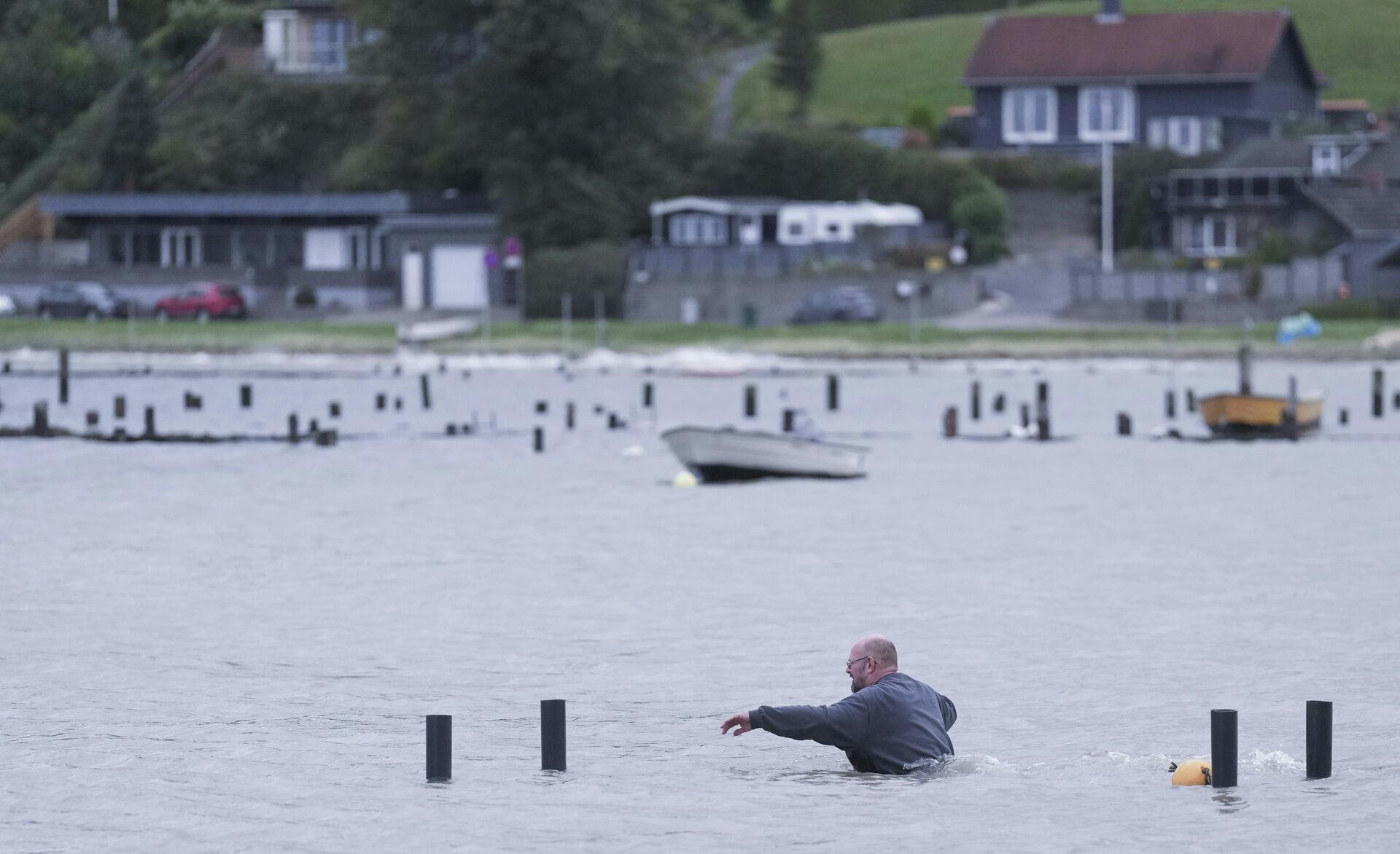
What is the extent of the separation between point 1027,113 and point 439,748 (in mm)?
103197

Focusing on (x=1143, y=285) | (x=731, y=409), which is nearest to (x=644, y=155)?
(x=1143, y=285)

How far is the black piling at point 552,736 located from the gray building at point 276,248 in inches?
3038

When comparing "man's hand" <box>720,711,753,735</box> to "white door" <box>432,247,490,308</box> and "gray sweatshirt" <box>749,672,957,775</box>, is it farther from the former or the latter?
"white door" <box>432,247,490,308</box>

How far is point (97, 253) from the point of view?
109m

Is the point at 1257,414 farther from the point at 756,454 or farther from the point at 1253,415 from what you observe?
the point at 756,454

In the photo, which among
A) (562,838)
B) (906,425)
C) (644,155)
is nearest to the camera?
(562,838)

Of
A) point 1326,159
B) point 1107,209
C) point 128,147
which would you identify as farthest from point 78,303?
point 1326,159

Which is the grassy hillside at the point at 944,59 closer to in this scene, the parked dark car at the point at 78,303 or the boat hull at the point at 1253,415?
the parked dark car at the point at 78,303

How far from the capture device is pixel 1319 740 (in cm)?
1977

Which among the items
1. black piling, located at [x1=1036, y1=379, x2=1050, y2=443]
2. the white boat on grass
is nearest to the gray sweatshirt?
the white boat on grass

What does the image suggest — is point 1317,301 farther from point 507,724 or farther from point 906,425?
point 507,724

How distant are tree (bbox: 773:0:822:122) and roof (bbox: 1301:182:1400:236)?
4025 centimetres

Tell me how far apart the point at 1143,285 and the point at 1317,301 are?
244 inches

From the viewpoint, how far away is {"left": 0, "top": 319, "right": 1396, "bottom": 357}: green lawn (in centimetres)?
8300
